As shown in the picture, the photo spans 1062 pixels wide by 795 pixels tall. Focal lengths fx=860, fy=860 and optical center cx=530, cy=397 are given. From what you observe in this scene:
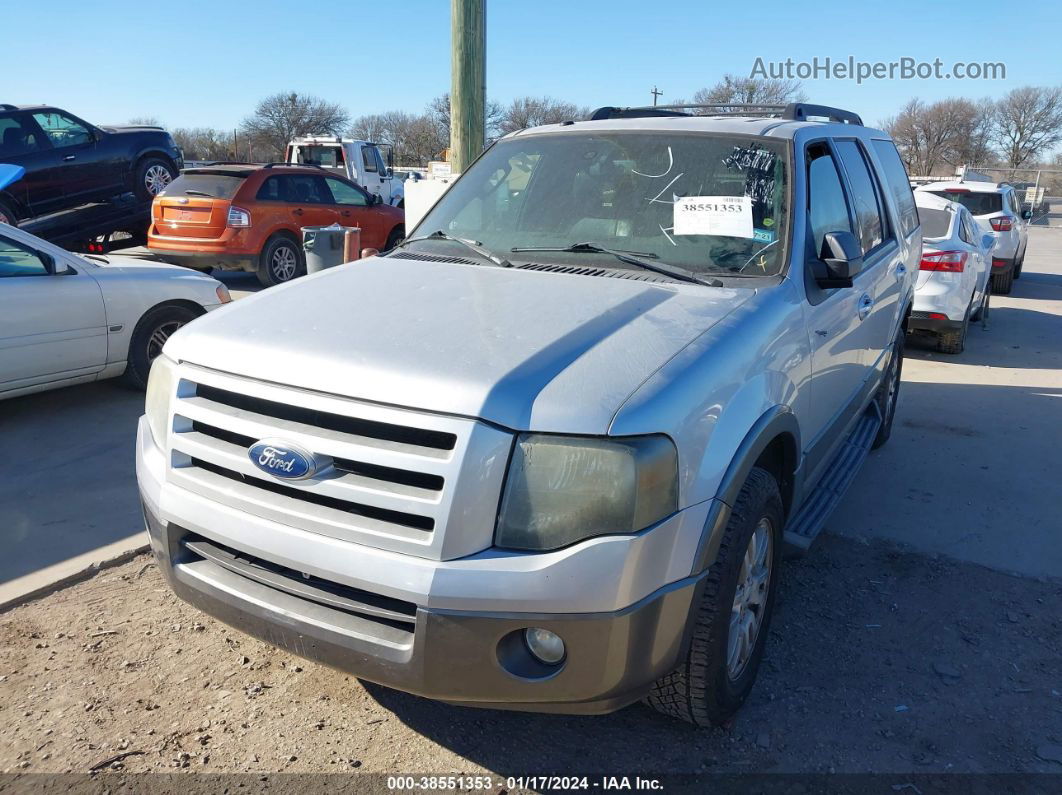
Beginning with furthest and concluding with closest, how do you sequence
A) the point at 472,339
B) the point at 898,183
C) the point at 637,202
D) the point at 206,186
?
the point at 206,186 → the point at 898,183 → the point at 637,202 → the point at 472,339

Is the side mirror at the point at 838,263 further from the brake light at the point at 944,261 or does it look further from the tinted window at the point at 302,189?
the tinted window at the point at 302,189

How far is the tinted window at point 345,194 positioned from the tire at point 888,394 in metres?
9.42

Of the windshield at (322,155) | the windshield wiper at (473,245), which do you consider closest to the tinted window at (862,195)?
the windshield wiper at (473,245)

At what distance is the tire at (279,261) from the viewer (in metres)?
11.7

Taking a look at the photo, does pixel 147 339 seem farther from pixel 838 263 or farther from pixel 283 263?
pixel 283 263

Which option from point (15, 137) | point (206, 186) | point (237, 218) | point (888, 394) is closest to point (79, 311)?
point (888, 394)

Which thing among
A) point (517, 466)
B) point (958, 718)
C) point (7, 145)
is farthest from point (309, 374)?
point (7, 145)

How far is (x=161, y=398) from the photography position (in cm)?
282

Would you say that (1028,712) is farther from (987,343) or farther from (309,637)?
(987,343)

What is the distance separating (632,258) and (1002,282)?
13.1 metres

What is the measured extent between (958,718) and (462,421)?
2.14 m

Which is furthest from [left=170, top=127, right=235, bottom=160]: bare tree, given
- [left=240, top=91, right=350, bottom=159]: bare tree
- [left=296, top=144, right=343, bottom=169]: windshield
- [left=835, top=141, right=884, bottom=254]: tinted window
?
[left=835, top=141, right=884, bottom=254]: tinted window

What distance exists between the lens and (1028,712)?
306 cm

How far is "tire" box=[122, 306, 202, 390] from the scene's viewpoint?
21.4ft
